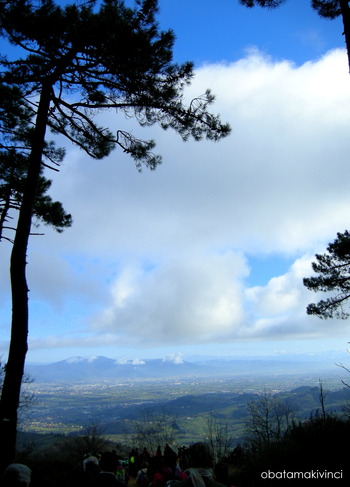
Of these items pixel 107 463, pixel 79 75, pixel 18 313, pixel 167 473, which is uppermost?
pixel 79 75

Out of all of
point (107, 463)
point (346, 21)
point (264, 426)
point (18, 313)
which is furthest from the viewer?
point (264, 426)

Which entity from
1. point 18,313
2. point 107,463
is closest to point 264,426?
point 18,313

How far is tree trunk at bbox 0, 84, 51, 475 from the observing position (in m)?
4.62

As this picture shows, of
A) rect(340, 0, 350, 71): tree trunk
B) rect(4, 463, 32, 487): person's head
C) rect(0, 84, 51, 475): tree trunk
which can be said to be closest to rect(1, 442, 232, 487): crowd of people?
rect(4, 463, 32, 487): person's head

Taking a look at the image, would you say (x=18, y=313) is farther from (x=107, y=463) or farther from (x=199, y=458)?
(x=199, y=458)

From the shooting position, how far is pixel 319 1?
6.91 metres

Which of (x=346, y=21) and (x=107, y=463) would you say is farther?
(x=346, y=21)

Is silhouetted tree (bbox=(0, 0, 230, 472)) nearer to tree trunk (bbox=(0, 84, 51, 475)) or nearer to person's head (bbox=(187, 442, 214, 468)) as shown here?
tree trunk (bbox=(0, 84, 51, 475))

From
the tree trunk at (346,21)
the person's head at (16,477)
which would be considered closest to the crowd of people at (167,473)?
the person's head at (16,477)

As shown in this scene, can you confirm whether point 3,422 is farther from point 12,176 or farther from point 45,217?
point 12,176

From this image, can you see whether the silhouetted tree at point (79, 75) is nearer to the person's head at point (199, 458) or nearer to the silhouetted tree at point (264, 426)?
the person's head at point (199, 458)

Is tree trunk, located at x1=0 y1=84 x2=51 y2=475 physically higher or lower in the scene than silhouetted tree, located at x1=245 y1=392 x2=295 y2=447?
higher

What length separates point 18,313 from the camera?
5.16 metres

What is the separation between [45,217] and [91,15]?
5096mm
